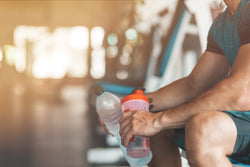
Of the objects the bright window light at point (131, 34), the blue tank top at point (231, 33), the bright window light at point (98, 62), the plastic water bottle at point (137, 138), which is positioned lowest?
the bright window light at point (98, 62)

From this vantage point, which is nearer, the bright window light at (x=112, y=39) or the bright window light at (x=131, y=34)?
the bright window light at (x=131, y=34)

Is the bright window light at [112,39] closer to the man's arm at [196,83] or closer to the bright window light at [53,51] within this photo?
the bright window light at [53,51]

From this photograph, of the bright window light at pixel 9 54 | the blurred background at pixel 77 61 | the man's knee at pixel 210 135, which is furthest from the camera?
the bright window light at pixel 9 54

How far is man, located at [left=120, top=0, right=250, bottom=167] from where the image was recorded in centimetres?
80

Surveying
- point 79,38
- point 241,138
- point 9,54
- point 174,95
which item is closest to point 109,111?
point 174,95

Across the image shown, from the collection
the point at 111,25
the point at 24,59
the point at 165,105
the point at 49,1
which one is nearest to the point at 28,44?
the point at 24,59

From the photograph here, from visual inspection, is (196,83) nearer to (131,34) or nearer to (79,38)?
(131,34)

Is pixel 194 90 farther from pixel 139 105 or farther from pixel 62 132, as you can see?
pixel 62 132

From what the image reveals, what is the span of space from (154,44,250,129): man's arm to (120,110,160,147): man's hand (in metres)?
0.02

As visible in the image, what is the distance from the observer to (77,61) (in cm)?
1143

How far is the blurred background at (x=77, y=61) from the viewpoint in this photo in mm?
2354

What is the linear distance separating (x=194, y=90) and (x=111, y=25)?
9571 millimetres

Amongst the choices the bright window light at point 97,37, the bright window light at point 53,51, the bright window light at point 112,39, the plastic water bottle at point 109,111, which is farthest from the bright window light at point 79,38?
the plastic water bottle at point 109,111

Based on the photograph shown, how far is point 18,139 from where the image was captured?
3.21 m
